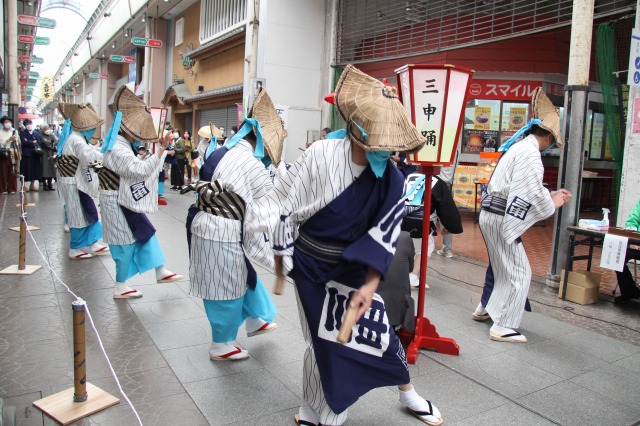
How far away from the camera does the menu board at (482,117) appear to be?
1152 centimetres

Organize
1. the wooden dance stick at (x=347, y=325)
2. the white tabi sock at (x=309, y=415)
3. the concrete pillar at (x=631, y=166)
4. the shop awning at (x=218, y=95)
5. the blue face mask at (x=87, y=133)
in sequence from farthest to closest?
the shop awning at (x=218, y=95) → the blue face mask at (x=87, y=133) → the concrete pillar at (x=631, y=166) → the white tabi sock at (x=309, y=415) → the wooden dance stick at (x=347, y=325)

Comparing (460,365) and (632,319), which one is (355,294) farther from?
(632,319)

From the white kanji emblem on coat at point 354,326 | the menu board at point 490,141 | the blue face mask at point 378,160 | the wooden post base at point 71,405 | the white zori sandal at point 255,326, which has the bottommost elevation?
the wooden post base at point 71,405

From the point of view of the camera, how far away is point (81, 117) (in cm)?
634

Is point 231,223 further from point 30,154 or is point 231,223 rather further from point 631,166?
point 30,154

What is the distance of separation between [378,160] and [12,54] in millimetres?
18604

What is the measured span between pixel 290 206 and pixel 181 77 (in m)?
21.6

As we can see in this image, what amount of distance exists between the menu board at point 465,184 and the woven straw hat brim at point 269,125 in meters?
8.22

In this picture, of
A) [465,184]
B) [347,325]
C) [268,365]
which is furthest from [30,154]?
[347,325]

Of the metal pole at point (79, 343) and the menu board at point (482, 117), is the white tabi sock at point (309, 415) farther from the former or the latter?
the menu board at point (482, 117)

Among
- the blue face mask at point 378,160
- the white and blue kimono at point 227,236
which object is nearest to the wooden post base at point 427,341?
the white and blue kimono at point 227,236

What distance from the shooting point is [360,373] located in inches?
95.8

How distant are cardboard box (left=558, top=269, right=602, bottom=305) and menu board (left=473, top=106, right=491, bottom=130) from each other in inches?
266

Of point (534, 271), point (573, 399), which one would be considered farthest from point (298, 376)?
point (534, 271)
